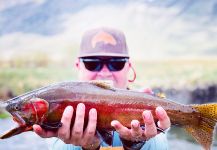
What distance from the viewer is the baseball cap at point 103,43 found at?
315 centimetres

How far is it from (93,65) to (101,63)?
0.06 meters

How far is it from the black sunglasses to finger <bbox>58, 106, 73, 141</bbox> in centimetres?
80

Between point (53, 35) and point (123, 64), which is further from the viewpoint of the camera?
point (53, 35)

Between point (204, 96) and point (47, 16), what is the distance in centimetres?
1603

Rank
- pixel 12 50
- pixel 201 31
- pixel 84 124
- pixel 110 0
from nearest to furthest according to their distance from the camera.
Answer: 1. pixel 84 124
2. pixel 12 50
3. pixel 201 31
4. pixel 110 0

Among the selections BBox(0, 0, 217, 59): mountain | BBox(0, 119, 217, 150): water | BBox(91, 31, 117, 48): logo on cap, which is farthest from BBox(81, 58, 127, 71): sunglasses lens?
BBox(0, 0, 217, 59): mountain

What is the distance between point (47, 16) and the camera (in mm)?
25641

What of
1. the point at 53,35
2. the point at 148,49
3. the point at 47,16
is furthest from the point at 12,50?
the point at 47,16

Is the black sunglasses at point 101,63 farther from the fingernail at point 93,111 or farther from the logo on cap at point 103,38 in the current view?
the fingernail at point 93,111

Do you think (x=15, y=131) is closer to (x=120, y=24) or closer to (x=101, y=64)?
(x=101, y=64)

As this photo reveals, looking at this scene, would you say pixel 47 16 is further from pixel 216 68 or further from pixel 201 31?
pixel 216 68

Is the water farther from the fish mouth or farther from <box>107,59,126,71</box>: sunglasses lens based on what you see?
the fish mouth

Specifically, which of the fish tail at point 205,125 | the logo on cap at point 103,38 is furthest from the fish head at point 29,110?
the logo on cap at point 103,38

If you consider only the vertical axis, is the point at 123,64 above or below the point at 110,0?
below
